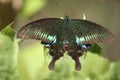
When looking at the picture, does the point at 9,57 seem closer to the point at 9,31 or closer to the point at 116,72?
the point at 9,31

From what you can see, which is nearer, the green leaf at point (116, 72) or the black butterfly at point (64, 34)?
the black butterfly at point (64, 34)

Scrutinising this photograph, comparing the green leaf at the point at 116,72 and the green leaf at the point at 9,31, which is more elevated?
the green leaf at the point at 9,31

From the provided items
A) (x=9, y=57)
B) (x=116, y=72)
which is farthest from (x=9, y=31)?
(x=116, y=72)

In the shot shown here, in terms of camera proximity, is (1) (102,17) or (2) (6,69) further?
(1) (102,17)

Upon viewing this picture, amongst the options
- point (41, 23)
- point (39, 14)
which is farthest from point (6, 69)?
point (39, 14)

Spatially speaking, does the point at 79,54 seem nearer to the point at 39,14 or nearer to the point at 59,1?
the point at 59,1

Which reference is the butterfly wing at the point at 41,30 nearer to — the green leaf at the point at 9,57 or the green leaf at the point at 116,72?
the green leaf at the point at 9,57

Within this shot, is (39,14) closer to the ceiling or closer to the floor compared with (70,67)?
closer to the ceiling

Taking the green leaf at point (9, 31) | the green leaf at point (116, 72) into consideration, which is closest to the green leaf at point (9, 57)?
the green leaf at point (9, 31)
